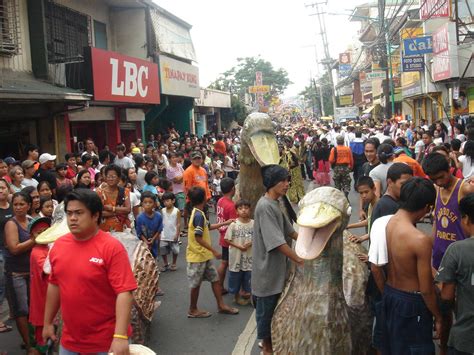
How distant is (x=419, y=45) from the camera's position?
20.4m

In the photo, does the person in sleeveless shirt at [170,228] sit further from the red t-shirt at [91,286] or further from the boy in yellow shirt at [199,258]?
the red t-shirt at [91,286]

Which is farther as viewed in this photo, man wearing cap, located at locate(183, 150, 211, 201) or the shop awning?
man wearing cap, located at locate(183, 150, 211, 201)

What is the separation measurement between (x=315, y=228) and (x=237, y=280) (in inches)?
108

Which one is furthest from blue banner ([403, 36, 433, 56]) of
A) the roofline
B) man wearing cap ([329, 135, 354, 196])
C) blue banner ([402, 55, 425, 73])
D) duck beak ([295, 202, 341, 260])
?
Result: duck beak ([295, 202, 341, 260])

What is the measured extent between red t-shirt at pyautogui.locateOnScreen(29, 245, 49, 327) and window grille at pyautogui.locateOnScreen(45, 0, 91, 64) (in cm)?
790

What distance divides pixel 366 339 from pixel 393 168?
1.45m

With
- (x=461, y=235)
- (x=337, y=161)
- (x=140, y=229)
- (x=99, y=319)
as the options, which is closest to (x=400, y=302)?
(x=461, y=235)

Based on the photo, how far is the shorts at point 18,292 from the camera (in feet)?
15.6

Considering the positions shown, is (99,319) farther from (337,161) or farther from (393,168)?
(337,161)

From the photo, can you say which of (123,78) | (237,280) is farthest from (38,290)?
(123,78)

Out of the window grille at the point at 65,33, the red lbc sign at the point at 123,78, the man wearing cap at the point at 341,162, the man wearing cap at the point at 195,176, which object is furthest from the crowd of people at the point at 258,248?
the window grille at the point at 65,33

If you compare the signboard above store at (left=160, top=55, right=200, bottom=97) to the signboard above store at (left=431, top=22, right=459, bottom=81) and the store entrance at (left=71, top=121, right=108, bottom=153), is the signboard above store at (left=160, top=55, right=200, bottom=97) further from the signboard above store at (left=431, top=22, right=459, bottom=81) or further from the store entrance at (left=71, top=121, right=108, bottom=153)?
the signboard above store at (left=431, top=22, right=459, bottom=81)

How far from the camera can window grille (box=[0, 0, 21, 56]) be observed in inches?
402

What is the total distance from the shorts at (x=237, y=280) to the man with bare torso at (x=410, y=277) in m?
2.60
